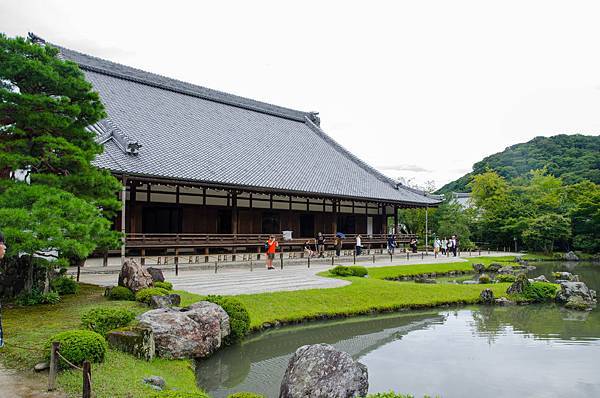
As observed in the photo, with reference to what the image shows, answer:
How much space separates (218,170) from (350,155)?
55.5 ft

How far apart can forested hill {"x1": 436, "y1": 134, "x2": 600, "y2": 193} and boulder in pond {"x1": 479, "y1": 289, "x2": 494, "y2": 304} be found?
58686 millimetres

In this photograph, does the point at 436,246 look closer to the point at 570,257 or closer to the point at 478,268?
the point at 478,268

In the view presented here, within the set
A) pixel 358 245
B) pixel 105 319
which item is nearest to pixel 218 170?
pixel 358 245

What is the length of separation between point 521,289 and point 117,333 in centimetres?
1677

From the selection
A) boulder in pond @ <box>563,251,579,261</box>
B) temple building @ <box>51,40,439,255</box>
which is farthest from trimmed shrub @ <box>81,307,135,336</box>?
boulder in pond @ <box>563,251,579,261</box>

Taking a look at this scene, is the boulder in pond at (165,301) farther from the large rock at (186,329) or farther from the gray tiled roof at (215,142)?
the gray tiled roof at (215,142)

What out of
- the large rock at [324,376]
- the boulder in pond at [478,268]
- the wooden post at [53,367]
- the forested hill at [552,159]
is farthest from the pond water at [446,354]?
the forested hill at [552,159]

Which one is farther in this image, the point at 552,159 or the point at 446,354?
the point at 552,159

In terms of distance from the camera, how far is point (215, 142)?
2959 centimetres

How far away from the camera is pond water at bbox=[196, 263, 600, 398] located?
9523 mm

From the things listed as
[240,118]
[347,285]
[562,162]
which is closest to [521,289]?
[347,285]

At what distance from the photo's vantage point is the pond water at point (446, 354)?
952 cm

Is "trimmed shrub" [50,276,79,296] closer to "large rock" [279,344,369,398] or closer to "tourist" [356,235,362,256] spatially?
"large rock" [279,344,369,398]

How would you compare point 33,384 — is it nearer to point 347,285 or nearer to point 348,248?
point 347,285
